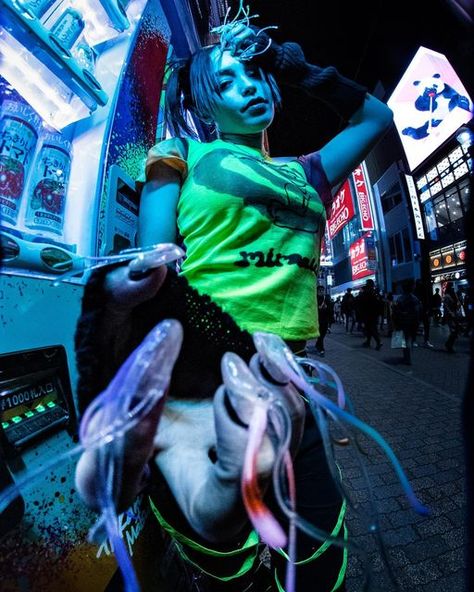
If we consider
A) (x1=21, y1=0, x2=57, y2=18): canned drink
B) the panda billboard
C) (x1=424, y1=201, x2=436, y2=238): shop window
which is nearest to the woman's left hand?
(x1=21, y1=0, x2=57, y2=18): canned drink

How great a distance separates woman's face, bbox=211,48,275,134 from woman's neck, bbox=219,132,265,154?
0.03 metres

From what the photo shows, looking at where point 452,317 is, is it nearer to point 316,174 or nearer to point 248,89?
point 316,174

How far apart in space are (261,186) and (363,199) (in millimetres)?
21112

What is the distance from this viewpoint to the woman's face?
0.87 m

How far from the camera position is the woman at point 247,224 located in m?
0.63

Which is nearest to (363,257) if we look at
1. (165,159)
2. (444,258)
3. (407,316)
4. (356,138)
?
(444,258)

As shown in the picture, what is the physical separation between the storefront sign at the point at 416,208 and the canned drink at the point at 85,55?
21.4 meters

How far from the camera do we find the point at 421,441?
2.91 meters

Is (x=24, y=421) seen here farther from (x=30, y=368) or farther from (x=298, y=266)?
(x=298, y=266)

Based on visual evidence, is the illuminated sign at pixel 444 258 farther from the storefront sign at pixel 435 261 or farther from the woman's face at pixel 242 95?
the woman's face at pixel 242 95

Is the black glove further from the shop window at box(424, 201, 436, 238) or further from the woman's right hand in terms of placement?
the shop window at box(424, 201, 436, 238)

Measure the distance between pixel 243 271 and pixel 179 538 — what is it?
68 centimetres

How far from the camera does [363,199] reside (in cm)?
1934

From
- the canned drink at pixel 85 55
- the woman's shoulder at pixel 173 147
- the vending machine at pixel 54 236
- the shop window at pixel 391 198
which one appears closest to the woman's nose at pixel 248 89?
the woman's shoulder at pixel 173 147
